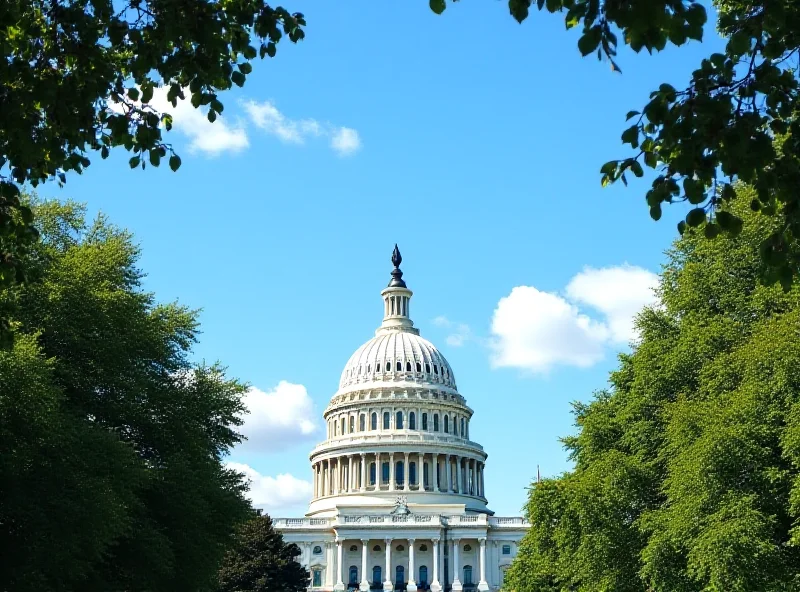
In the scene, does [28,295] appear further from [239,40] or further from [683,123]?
[683,123]

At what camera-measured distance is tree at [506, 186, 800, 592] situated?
3600cm

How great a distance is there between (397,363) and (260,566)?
266ft

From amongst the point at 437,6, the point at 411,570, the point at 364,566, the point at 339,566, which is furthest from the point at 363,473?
the point at 437,6

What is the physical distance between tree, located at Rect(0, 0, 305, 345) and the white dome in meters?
144

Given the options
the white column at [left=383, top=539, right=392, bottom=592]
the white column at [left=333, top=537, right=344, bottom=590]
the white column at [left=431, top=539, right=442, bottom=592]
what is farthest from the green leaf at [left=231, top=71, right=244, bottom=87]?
the white column at [left=431, top=539, right=442, bottom=592]

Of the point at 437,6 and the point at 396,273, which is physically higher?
the point at 396,273

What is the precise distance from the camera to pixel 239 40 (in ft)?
54.1

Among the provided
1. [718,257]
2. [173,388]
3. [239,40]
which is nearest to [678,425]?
[718,257]

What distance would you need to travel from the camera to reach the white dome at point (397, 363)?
16150 cm

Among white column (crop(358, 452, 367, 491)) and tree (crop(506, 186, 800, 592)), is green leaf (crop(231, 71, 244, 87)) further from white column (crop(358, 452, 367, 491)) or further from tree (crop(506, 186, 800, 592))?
white column (crop(358, 452, 367, 491))

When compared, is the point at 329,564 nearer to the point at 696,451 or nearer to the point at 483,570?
the point at 483,570

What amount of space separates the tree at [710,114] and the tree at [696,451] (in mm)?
23208

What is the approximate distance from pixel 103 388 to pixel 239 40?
93.8 feet

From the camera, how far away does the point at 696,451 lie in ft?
124
